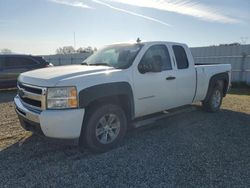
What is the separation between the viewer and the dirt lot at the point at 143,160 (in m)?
3.56

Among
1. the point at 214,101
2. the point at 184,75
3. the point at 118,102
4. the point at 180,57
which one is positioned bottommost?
the point at 214,101

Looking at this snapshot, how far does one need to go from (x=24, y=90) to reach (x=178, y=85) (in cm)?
329

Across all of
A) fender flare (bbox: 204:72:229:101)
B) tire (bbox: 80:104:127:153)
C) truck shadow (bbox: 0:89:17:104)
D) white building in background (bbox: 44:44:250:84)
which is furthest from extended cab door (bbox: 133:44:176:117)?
white building in background (bbox: 44:44:250:84)

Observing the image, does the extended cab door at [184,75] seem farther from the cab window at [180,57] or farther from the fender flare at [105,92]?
the fender flare at [105,92]

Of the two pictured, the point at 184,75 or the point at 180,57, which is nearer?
the point at 184,75

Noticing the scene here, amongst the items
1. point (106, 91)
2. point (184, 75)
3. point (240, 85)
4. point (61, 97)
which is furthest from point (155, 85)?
point (240, 85)

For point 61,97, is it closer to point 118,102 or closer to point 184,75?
point 118,102

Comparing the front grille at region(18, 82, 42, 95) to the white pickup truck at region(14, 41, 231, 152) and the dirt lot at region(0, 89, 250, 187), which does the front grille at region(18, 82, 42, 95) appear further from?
the dirt lot at region(0, 89, 250, 187)

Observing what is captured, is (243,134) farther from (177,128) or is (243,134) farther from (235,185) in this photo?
(235,185)

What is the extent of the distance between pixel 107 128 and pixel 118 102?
530 mm

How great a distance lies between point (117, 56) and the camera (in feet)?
17.4

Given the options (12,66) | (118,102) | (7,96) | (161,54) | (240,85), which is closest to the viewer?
(118,102)

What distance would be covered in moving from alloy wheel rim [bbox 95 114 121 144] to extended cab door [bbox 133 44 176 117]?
54cm

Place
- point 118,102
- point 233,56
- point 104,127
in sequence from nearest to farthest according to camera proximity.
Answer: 1. point 104,127
2. point 118,102
3. point 233,56
